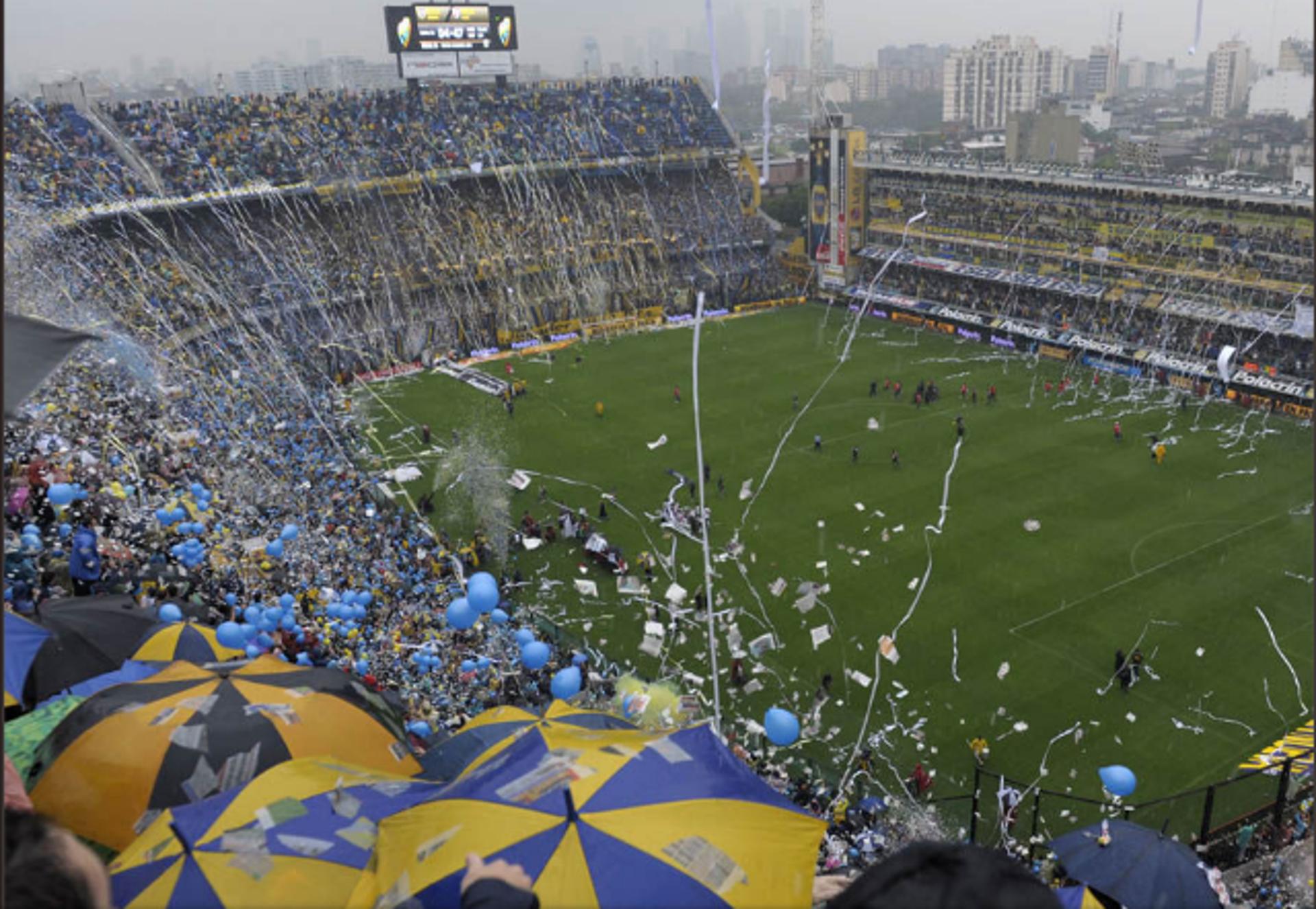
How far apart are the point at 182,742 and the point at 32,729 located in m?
2.33

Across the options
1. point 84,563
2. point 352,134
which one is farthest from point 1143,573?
point 352,134

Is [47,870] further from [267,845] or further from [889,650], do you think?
[889,650]

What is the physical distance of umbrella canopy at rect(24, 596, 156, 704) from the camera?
44.8 feet

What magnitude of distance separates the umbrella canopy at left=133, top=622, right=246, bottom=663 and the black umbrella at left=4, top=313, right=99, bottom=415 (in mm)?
9844

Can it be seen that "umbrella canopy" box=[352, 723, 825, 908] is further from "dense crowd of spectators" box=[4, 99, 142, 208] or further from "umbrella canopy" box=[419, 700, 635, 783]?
"dense crowd of spectators" box=[4, 99, 142, 208]

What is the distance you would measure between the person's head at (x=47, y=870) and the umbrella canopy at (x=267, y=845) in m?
4.63

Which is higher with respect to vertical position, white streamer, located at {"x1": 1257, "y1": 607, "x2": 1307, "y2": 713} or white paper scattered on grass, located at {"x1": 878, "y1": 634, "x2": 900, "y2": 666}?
white paper scattered on grass, located at {"x1": 878, "y1": 634, "x2": 900, "y2": 666}

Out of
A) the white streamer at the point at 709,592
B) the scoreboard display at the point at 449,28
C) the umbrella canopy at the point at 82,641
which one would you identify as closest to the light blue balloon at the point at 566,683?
the white streamer at the point at 709,592

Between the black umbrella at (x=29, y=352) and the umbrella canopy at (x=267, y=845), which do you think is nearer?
the black umbrella at (x=29, y=352)

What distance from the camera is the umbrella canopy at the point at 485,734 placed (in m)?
10.7

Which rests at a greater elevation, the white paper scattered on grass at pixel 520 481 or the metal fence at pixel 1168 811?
the white paper scattered on grass at pixel 520 481

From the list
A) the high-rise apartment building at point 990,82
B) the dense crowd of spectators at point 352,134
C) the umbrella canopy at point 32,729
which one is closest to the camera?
the umbrella canopy at point 32,729

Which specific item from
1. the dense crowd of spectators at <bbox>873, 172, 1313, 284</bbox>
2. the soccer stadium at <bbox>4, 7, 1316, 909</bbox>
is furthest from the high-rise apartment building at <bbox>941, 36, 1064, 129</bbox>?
the dense crowd of spectators at <bbox>873, 172, 1313, 284</bbox>

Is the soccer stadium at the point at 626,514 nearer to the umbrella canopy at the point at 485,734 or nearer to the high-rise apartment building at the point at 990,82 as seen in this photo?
the umbrella canopy at the point at 485,734
